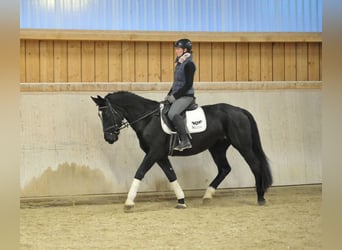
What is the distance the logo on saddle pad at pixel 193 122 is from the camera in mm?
5836

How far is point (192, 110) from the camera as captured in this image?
590 centimetres

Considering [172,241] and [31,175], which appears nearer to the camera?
[172,241]

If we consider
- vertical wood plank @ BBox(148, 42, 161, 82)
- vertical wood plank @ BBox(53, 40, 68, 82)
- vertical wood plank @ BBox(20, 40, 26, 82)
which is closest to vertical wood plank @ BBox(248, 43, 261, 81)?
vertical wood plank @ BBox(148, 42, 161, 82)

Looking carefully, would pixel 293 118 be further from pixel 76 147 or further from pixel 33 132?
pixel 33 132

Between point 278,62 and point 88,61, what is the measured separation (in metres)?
2.70

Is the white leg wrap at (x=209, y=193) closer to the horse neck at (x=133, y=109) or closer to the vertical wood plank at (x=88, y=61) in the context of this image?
the horse neck at (x=133, y=109)

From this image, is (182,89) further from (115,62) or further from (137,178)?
(115,62)

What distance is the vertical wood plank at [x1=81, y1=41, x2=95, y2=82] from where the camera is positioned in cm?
694

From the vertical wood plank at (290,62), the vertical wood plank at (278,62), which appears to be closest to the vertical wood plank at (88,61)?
the vertical wood plank at (278,62)

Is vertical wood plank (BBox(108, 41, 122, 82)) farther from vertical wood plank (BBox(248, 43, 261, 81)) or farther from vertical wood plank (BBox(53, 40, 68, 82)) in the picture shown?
vertical wood plank (BBox(248, 43, 261, 81))

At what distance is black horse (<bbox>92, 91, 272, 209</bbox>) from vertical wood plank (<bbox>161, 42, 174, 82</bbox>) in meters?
1.25

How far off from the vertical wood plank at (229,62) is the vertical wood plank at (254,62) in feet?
0.77

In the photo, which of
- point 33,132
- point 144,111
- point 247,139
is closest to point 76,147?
point 33,132

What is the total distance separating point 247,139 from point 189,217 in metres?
1.24
